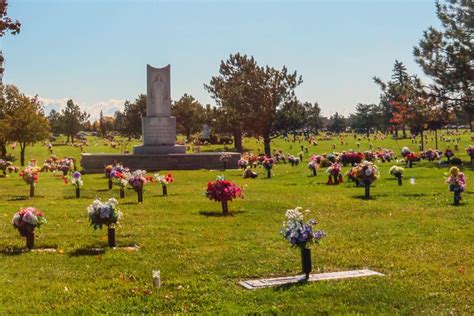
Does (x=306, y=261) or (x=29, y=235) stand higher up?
(x=29, y=235)

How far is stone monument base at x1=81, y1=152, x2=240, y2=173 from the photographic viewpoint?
37.3 meters

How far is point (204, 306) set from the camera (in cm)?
786

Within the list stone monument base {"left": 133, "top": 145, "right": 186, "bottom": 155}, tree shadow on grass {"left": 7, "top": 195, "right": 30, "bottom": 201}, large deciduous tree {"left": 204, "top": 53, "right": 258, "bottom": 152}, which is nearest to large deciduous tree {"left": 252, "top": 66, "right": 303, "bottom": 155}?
large deciduous tree {"left": 204, "top": 53, "right": 258, "bottom": 152}

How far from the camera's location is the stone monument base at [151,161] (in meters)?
37.3

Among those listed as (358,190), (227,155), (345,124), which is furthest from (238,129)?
(345,124)

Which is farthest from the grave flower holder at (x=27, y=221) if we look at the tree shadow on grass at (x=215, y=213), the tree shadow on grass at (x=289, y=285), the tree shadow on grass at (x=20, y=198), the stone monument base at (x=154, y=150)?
the stone monument base at (x=154, y=150)

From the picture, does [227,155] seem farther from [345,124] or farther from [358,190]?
[345,124]

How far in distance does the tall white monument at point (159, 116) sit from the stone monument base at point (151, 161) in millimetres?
2243

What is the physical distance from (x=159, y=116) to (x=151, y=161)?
4715mm

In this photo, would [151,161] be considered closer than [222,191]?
No

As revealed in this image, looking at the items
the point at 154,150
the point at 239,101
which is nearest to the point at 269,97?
the point at 239,101

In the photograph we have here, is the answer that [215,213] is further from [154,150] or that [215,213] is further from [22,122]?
[22,122]

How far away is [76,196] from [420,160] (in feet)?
83.6

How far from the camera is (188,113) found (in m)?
85.8
